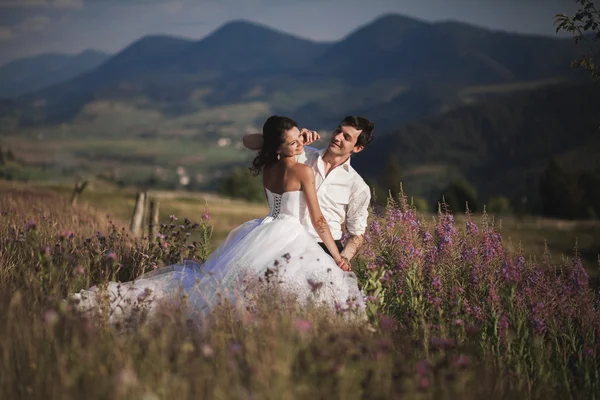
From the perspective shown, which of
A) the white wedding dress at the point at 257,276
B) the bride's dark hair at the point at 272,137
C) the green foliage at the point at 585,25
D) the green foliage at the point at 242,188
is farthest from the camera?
the green foliage at the point at 242,188

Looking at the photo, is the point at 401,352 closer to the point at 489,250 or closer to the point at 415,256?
the point at 415,256

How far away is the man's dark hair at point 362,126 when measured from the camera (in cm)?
688

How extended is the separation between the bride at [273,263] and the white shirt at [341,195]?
48 cm

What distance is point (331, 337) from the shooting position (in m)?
3.65

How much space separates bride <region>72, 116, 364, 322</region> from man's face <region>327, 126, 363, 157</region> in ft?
1.60

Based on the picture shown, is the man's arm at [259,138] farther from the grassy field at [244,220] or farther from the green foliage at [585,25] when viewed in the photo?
the grassy field at [244,220]

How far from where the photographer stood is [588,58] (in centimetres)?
799

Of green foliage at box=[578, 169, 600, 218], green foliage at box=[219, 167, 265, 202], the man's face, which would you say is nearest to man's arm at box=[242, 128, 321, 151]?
the man's face

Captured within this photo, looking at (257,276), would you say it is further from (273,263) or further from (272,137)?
(272,137)

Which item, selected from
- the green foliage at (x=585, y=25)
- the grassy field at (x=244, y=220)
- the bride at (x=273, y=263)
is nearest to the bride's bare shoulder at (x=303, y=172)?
the bride at (x=273, y=263)

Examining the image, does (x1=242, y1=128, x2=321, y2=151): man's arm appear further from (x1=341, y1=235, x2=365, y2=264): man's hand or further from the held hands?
the held hands

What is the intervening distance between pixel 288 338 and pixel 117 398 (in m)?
1.08

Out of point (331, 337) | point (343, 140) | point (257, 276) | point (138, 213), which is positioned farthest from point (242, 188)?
point (331, 337)

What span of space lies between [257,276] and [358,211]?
1765 millimetres
